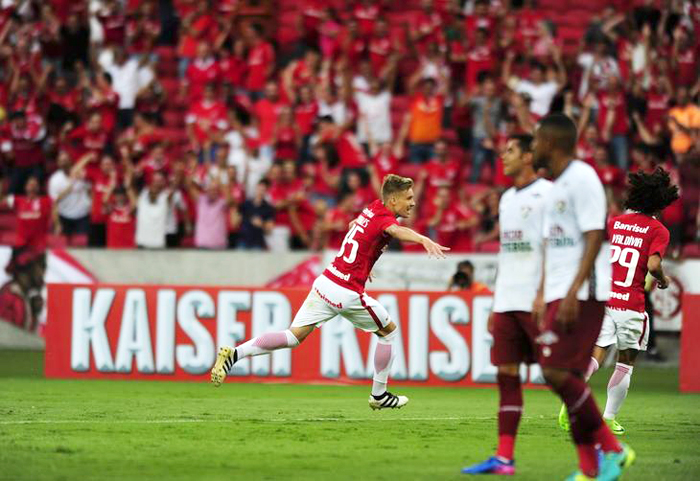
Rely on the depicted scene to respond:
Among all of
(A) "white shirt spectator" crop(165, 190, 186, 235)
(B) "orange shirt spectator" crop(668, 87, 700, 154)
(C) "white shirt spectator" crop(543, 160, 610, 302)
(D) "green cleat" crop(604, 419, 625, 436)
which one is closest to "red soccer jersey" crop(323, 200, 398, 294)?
(D) "green cleat" crop(604, 419, 625, 436)

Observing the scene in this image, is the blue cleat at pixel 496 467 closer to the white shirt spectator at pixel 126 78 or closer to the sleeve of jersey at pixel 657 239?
the sleeve of jersey at pixel 657 239

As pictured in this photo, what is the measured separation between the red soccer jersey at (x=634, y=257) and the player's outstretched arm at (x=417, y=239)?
5.28 feet

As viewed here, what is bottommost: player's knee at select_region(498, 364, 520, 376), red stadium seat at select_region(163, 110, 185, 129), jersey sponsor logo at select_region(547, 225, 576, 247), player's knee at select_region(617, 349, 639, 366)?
player's knee at select_region(617, 349, 639, 366)

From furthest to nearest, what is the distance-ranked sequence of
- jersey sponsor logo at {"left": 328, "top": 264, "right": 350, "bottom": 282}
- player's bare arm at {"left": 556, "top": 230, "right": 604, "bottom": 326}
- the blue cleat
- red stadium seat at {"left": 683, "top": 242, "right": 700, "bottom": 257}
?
red stadium seat at {"left": 683, "top": 242, "right": 700, "bottom": 257}, jersey sponsor logo at {"left": 328, "top": 264, "right": 350, "bottom": 282}, the blue cleat, player's bare arm at {"left": 556, "top": 230, "right": 604, "bottom": 326}

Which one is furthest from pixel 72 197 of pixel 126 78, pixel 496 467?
pixel 496 467

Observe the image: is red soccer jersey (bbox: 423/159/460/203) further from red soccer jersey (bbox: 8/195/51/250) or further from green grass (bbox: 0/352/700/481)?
red soccer jersey (bbox: 8/195/51/250)

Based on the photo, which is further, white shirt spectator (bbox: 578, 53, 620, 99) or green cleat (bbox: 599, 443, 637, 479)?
white shirt spectator (bbox: 578, 53, 620, 99)

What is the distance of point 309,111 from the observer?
2259 centimetres

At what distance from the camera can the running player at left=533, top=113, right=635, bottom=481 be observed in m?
8.05

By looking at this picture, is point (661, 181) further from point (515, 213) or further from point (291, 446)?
point (291, 446)

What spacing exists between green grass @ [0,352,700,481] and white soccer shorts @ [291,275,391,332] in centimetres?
89

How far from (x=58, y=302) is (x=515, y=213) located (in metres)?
10.1

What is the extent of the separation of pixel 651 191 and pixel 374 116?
11436 millimetres

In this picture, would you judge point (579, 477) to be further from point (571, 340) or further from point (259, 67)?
point (259, 67)
